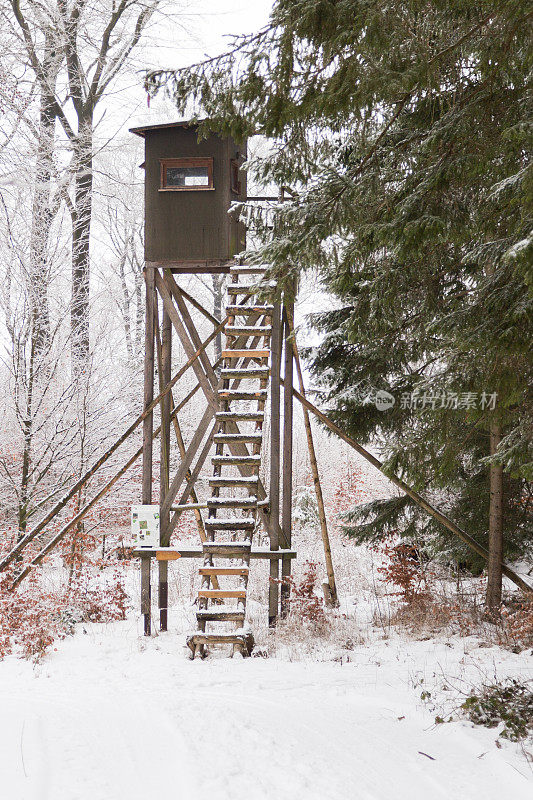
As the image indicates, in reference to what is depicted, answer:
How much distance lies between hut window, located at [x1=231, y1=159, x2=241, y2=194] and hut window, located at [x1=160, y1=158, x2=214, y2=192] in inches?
16.2

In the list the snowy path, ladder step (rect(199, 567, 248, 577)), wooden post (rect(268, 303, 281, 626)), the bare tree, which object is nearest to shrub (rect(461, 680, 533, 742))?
the snowy path

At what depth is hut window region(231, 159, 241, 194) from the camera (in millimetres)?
10031

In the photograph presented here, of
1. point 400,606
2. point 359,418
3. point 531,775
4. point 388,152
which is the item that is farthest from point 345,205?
point 400,606

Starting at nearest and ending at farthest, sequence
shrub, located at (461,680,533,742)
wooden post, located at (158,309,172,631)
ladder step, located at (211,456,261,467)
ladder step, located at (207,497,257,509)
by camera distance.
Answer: shrub, located at (461,680,533,742), ladder step, located at (207,497,257,509), ladder step, located at (211,456,261,467), wooden post, located at (158,309,172,631)

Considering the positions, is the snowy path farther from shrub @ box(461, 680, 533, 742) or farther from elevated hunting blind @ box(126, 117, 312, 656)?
elevated hunting blind @ box(126, 117, 312, 656)

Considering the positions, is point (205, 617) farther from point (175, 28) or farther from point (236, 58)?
point (175, 28)

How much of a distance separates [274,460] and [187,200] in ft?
13.0

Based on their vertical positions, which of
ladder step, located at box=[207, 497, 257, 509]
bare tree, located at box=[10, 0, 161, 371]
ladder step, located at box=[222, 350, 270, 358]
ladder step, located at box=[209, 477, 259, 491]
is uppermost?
bare tree, located at box=[10, 0, 161, 371]

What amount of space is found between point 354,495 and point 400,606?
9.42 m

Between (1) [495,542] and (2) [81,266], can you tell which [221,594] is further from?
(2) [81,266]

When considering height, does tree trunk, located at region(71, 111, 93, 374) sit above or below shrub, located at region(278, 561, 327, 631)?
above

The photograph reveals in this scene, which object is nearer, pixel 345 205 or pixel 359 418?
pixel 345 205

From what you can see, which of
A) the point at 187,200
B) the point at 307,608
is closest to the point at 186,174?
the point at 187,200

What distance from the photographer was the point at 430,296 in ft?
26.5
